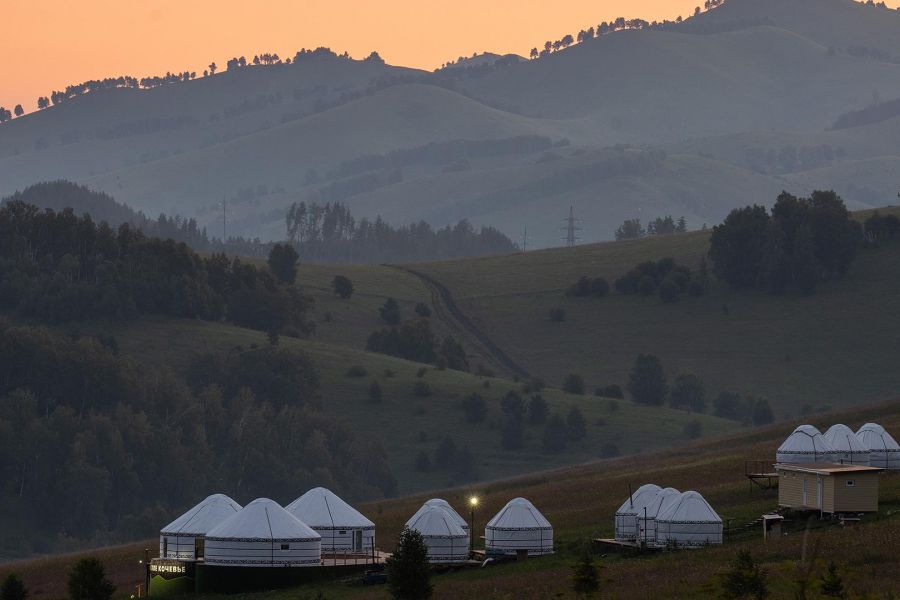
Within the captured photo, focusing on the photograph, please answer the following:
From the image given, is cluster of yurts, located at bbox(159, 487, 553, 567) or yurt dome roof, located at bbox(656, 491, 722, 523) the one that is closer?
yurt dome roof, located at bbox(656, 491, 722, 523)

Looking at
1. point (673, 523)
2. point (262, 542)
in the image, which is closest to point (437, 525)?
point (262, 542)

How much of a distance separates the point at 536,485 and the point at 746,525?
4279 cm

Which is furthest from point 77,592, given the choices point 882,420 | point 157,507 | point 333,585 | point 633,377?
point 633,377

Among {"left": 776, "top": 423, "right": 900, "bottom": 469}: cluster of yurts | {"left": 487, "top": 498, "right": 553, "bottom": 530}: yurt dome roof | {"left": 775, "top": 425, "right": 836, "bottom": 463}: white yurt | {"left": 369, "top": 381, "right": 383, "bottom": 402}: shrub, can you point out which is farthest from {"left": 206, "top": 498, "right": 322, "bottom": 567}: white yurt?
{"left": 369, "top": 381, "right": 383, "bottom": 402}: shrub

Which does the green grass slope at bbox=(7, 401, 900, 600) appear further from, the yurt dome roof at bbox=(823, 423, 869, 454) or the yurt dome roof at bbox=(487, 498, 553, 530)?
the yurt dome roof at bbox=(823, 423, 869, 454)

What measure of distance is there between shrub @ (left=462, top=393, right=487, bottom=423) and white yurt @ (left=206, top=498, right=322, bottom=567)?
99.0 meters

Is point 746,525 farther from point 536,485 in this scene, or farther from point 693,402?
point 693,402

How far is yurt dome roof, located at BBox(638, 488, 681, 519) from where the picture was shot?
252 feet

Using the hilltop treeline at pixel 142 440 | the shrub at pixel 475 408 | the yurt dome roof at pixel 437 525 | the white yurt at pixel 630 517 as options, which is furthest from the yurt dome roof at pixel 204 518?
the shrub at pixel 475 408

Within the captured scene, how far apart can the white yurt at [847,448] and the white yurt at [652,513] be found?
13469 millimetres

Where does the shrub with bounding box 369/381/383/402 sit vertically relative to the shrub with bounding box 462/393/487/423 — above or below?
above

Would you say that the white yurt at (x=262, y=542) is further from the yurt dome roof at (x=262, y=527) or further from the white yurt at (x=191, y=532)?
the white yurt at (x=191, y=532)

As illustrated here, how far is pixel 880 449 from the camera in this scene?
91500 millimetres

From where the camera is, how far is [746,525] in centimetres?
7825
